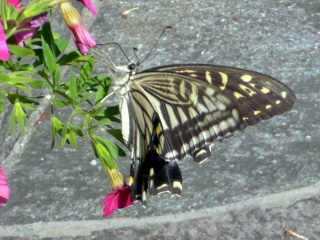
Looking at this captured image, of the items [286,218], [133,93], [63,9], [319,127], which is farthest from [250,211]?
[63,9]

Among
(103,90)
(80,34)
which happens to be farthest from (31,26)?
(103,90)

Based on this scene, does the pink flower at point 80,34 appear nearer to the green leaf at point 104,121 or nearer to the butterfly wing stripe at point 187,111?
the green leaf at point 104,121

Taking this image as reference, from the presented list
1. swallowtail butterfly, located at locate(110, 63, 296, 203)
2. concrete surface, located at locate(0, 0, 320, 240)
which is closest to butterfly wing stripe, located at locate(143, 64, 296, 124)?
swallowtail butterfly, located at locate(110, 63, 296, 203)

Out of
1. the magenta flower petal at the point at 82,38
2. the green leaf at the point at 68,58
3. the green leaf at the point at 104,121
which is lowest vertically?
the green leaf at the point at 104,121

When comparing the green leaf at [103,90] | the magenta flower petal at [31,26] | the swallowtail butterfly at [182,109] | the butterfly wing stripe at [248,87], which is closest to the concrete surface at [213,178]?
the swallowtail butterfly at [182,109]

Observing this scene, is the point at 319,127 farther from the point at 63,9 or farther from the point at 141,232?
the point at 63,9

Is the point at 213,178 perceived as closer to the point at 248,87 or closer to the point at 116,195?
the point at 248,87

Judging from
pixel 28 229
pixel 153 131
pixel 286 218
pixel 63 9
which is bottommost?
pixel 286 218
